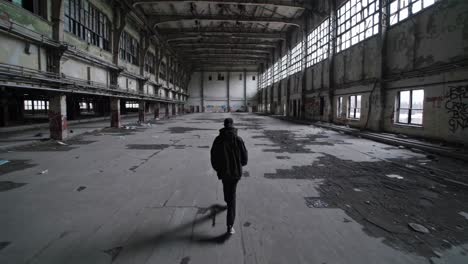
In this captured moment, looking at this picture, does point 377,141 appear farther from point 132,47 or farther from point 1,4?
point 132,47

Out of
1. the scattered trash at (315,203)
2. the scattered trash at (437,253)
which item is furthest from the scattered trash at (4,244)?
the scattered trash at (437,253)

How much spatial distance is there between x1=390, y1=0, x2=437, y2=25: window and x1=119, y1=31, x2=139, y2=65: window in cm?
1860

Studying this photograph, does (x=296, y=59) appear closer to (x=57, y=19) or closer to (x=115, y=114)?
(x=115, y=114)

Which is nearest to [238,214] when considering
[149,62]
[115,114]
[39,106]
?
[115,114]

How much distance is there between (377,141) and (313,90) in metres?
12.4

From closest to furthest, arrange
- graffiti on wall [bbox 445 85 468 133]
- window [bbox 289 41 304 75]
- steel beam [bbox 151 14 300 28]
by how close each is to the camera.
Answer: graffiti on wall [bbox 445 85 468 133] < steel beam [bbox 151 14 300 28] < window [bbox 289 41 304 75]

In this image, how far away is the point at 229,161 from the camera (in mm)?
2998

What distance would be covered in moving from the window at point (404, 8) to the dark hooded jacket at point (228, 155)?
1185cm

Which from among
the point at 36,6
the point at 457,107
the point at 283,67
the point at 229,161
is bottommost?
the point at 229,161

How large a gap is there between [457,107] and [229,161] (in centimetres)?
1008

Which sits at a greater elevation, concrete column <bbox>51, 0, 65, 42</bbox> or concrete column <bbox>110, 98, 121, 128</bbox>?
concrete column <bbox>51, 0, 65, 42</bbox>

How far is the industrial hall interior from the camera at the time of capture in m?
2.82

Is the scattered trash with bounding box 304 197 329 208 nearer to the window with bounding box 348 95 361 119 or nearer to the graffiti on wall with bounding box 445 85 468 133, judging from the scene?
the graffiti on wall with bounding box 445 85 468 133

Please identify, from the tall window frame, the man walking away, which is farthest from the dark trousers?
the tall window frame
